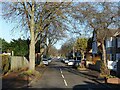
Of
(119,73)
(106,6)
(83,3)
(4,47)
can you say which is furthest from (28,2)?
(4,47)

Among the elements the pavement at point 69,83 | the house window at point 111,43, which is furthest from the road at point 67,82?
the house window at point 111,43

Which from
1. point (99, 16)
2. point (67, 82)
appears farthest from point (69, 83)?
point (99, 16)

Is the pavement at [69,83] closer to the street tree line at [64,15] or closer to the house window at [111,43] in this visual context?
the street tree line at [64,15]

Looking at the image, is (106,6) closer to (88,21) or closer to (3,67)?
(88,21)

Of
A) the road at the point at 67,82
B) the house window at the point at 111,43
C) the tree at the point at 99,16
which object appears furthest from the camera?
the house window at the point at 111,43

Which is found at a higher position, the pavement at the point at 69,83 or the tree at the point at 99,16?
the tree at the point at 99,16

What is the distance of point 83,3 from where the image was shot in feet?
94.5

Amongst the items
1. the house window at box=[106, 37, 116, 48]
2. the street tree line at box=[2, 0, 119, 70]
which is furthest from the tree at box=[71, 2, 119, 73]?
the house window at box=[106, 37, 116, 48]

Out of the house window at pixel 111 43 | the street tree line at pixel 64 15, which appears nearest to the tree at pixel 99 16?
the street tree line at pixel 64 15

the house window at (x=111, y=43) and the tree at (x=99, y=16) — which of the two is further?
the house window at (x=111, y=43)

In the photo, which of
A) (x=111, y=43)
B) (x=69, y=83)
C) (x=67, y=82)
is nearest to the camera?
Result: (x=69, y=83)

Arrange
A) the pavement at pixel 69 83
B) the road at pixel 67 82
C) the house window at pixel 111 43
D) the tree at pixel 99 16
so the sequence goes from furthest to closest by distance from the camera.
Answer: the house window at pixel 111 43, the tree at pixel 99 16, the road at pixel 67 82, the pavement at pixel 69 83

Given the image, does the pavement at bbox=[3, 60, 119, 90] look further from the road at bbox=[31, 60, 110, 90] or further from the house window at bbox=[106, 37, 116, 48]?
the house window at bbox=[106, 37, 116, 48]

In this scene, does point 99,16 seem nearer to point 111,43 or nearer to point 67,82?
point 67,82
